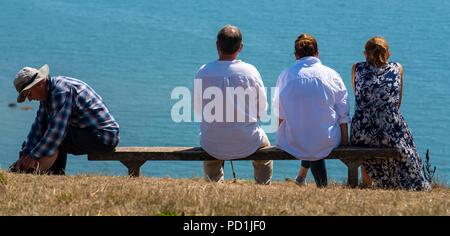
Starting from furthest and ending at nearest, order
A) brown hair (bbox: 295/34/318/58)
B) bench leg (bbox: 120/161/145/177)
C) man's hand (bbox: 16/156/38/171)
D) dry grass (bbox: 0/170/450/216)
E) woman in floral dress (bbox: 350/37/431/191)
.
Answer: bench leg (bbox: 120/161/145/177), woman in floral dress (bbox: 350/37/431/191), brown hair (bbox: 295/34/318/58), man's hand (bbox: 16/156/38/171), dry grass (bbox: 0/170/450/216)

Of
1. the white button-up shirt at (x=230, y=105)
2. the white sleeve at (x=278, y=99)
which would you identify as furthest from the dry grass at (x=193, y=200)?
the white sleeve at (x=278, y=99)

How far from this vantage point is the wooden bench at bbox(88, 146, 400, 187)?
6.76 metres

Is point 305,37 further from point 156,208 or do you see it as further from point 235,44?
point 156,208

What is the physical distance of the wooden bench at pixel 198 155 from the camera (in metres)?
6.76

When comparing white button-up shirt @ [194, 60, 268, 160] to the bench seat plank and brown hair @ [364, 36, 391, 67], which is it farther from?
brown hair @ [364, 36, 391, 67]

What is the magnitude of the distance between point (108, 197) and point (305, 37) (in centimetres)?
279

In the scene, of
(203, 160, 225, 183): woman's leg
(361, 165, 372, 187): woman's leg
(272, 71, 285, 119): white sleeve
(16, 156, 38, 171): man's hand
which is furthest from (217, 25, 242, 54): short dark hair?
(16, 156, 38, 171): man's hand

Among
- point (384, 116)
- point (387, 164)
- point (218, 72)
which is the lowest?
point (387, 164)

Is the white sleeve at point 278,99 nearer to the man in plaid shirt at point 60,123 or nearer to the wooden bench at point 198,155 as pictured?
the wooden bench at point 198,155

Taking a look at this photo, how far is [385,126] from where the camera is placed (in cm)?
688

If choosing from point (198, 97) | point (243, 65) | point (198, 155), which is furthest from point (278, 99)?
point (198, 155)

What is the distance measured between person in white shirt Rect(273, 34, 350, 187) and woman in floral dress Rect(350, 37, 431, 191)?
0.89 ft

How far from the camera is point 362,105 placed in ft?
23.0
